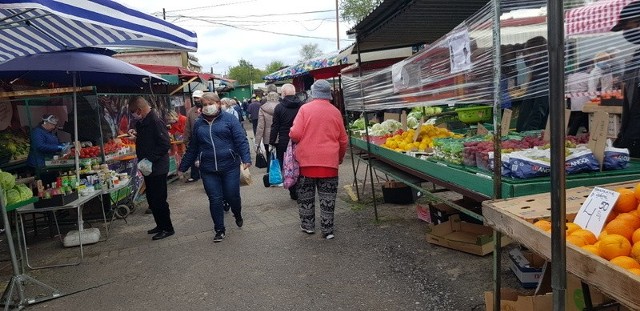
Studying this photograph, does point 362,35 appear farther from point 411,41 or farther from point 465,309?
point 465,309

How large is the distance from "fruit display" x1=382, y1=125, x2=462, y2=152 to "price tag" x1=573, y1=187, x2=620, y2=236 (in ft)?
8.42

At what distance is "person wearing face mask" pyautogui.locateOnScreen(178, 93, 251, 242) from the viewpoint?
546cm

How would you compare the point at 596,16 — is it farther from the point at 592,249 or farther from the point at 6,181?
the point at 6,181

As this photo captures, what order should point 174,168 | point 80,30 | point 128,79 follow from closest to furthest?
point 80,30, point 128,79, point 174,168

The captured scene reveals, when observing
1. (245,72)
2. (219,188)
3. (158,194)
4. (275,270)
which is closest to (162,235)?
(158,194)

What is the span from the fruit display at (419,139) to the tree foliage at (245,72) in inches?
3427

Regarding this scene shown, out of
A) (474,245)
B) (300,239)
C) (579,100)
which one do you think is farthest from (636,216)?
(300,239)

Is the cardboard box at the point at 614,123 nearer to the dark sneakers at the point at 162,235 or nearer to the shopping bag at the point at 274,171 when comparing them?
the shopping bag at the point at 274,171

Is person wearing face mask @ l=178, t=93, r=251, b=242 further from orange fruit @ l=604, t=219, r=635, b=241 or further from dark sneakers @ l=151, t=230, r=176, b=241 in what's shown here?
orange fruit @ l=604, t=219, r=635, b=241

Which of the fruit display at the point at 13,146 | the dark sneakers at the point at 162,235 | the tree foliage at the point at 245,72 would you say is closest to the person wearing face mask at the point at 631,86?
the dark sneakers at the point at 162,235

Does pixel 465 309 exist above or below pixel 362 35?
below

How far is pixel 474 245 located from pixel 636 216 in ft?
7.84

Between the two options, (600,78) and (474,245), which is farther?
(474,245)

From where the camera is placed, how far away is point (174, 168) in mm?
10539
